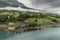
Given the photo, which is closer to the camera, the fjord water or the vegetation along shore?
the fjord water

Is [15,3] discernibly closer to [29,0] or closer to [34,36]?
[29,0]

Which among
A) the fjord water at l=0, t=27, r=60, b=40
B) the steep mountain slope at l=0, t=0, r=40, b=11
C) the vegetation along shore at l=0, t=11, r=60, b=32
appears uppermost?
the steep mountain slope at l=0, t=0, r=40, b=11

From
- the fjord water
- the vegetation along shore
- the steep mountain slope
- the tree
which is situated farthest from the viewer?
the steep mountain slope

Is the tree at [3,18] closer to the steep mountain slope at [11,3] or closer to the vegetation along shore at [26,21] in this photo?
the vegetation along shore at [26,21]

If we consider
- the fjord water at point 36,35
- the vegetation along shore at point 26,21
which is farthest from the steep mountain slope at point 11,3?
the fjord water at point 36,35

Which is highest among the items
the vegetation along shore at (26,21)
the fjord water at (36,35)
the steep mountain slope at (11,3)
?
the steep mountain slope at (11,3)

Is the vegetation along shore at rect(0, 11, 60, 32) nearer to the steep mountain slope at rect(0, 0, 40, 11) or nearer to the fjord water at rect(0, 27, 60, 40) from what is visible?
the fjord water at rect(0, 27, 60, 40)

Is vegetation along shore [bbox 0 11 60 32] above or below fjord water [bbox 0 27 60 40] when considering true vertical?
above

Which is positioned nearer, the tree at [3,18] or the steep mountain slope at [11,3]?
the tree at [3,18]

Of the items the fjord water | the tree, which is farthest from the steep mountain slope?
the fjord water

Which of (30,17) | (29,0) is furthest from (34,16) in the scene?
(29,0)
